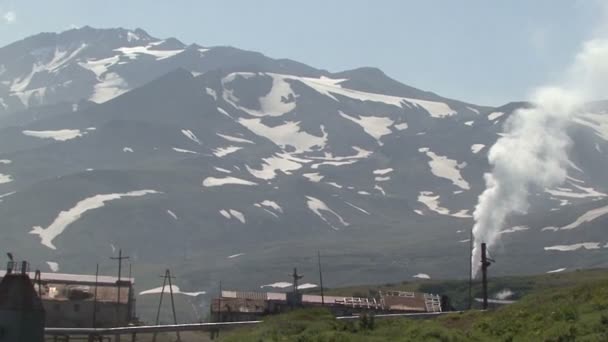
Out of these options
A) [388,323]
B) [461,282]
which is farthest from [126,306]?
[461,282]

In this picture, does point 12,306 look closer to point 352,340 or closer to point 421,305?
point 352,340

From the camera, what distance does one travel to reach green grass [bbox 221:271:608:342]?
3116 centimetres

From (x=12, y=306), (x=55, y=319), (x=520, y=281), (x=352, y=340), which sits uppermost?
(x=520, y=281)

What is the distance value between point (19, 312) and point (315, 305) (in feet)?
184

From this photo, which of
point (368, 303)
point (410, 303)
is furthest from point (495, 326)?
point (410, 303)

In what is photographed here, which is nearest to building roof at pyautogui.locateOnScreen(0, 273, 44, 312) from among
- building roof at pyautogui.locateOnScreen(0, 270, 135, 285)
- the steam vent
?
the steam vent

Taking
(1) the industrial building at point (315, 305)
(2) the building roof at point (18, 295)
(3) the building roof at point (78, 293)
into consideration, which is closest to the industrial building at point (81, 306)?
(3) the building roof at point (78, 293)

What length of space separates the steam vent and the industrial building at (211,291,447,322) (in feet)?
150

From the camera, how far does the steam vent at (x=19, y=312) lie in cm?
4025

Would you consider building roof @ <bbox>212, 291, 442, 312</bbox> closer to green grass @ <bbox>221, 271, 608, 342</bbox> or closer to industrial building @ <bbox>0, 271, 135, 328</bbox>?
industrial building @ <bbox>0, 271, 135, 328</bbox>

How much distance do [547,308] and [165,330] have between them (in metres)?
17.0

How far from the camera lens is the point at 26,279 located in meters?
41.6

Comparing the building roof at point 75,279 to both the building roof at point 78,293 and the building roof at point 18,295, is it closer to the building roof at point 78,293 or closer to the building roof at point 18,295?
the building roof at point 78,293

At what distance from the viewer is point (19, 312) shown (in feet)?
132
